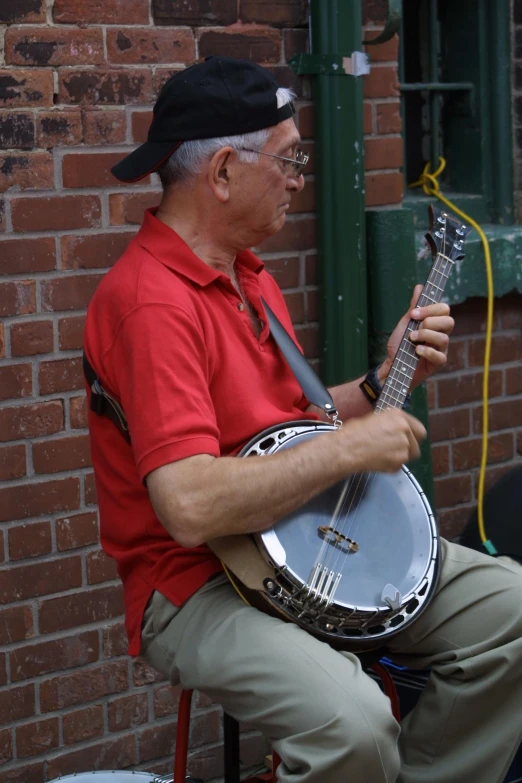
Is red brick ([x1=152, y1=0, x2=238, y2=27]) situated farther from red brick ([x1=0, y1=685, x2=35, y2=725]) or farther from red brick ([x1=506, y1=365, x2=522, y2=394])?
red brick ([x1=0, y1=685, x2=35, y2=725])

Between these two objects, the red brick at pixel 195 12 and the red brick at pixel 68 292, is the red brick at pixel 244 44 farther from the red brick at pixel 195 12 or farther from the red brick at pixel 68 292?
the red brick at pixel 68 292

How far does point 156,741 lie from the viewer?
342 centimetres

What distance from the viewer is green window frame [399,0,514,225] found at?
165 inches

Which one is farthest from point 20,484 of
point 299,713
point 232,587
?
point 299,713

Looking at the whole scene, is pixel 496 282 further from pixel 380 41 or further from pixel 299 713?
pixel 299 713

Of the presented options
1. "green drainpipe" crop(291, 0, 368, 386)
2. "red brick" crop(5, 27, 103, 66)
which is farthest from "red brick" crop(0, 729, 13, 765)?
"red brick" crop(5, 27, 103, 66)

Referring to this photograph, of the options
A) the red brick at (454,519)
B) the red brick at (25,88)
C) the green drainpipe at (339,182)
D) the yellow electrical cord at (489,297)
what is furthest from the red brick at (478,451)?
the red brick at (25,88)

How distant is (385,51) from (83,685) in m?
2.05

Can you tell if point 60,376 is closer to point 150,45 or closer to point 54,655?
point 54,655

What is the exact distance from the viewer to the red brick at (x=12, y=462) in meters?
3.06

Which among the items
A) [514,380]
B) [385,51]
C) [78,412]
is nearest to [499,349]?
[514,380]

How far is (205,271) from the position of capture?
2547 millimetres

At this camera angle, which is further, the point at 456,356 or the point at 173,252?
the point at 456,356

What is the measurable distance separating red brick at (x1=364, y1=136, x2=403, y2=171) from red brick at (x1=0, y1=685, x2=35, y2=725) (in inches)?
70.7
